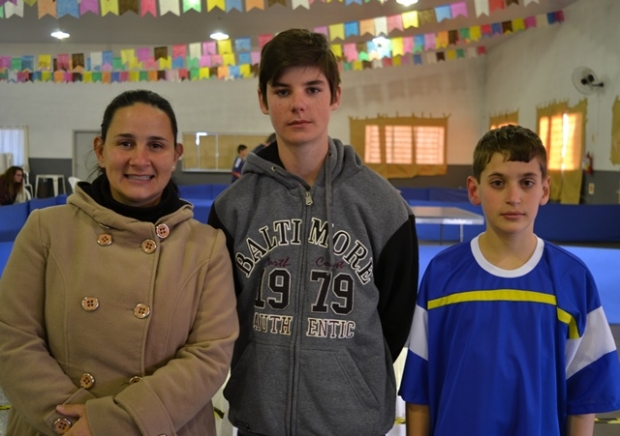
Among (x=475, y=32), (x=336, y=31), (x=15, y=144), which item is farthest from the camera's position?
(x=15, y=144)

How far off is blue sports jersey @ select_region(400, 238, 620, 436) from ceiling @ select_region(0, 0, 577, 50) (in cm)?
746

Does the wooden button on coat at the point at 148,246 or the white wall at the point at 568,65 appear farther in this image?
the white wall at the point at 568,65

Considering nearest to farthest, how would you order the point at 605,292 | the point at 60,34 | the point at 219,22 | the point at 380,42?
the point at 605,292, the point at 380,42, the point at 219,22, the point at 60,34

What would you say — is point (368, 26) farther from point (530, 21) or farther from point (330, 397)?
point (330, 397)

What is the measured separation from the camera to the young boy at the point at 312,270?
4.20ft

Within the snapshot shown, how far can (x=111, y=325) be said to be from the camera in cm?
118

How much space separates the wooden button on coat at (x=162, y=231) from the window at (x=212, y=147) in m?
11.9

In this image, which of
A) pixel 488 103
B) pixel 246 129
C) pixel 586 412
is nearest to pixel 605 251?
pixel 586 412

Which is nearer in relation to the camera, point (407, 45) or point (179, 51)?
point (179, 51)

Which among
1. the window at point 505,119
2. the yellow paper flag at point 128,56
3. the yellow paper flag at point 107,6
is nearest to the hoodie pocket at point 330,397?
the yellow paper flag at point 107,6

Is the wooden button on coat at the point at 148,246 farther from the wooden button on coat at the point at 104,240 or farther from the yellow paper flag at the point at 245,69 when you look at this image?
the yellow paper flag at the point at 245,69

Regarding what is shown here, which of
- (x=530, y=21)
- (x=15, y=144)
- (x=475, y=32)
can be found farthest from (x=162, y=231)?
(x=15, y=144)

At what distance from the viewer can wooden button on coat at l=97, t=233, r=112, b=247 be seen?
1.23m

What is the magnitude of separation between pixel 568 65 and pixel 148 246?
9253 millimetres
